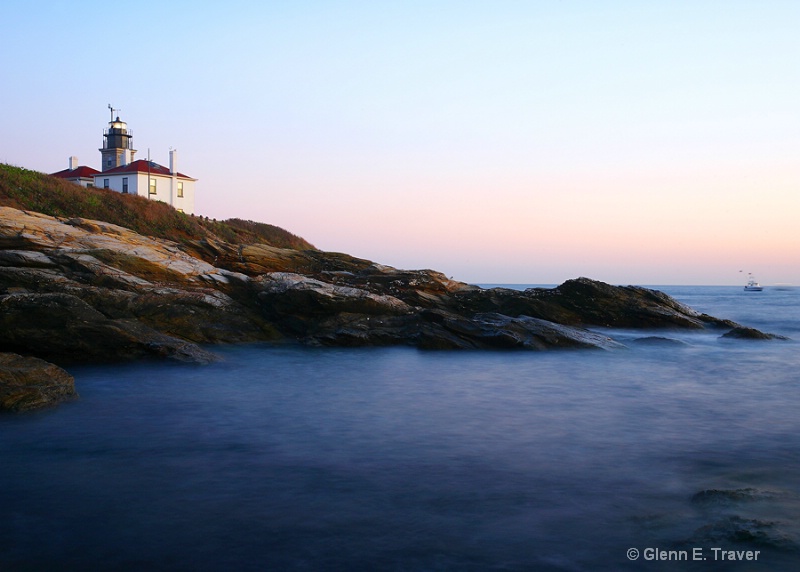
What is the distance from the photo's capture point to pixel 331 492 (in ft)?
24.7

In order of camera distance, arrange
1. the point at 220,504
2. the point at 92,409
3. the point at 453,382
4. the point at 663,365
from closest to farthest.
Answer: the point at 220,504 → the point at 92,409 → the point at 453,382 → the point at 663,365

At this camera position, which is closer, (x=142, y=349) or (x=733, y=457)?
(x=733, y=457)

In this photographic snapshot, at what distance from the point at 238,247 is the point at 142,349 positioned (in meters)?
13.1

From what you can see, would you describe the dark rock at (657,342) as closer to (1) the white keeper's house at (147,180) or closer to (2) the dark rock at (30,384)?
(2) the dark rock at (30,384)

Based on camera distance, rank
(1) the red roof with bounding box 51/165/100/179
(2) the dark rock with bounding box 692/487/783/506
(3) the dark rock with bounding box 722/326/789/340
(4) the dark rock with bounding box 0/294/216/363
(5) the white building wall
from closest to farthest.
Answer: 1. (2) the dark rock with bounding box 692/487/783/506
2. (4) the dark rock with bounding box 0/294/216/363
3. (3) the dark rock with bounding box 722/326/789/340
4. (5) the white building wall
5. (1) the red roof with bounding box 51/165/100/179

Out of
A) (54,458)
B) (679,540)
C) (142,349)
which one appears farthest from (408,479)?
(142,349)

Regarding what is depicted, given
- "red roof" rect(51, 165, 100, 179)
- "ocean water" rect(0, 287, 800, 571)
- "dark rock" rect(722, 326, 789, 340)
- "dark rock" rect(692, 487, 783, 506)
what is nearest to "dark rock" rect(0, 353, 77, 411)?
"ocean water" rect(0, 287, 800, 571)

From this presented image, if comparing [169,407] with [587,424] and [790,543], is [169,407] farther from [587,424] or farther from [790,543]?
[790,543]

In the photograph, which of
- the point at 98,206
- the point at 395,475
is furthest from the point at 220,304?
the point at 98,206

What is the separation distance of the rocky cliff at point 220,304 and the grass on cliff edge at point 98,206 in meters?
10.3

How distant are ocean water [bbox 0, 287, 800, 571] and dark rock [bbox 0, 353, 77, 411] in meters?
0.35

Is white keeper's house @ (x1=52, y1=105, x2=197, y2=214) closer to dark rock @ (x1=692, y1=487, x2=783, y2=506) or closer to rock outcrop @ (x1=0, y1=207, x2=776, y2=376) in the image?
rock outcrop @ (x1=0, y1=207, x2=776, y2=376)

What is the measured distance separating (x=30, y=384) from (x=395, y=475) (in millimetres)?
7082

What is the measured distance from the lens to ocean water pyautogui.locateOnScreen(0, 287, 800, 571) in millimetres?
5906
